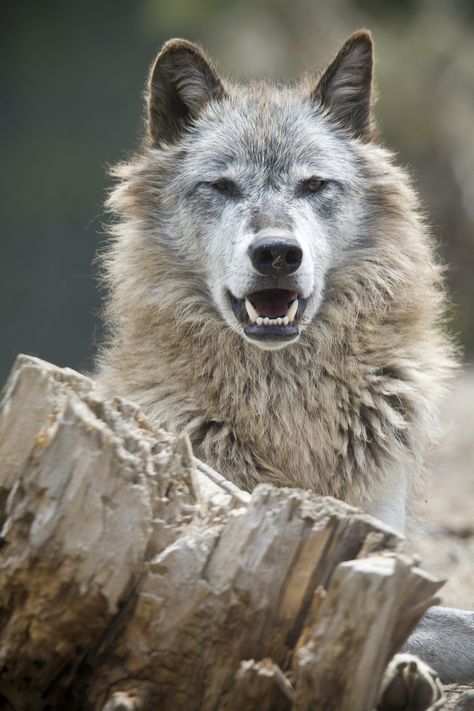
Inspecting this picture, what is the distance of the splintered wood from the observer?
243 centimetres

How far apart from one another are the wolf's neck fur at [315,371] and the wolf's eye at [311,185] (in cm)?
33

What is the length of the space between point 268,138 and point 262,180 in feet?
0.75

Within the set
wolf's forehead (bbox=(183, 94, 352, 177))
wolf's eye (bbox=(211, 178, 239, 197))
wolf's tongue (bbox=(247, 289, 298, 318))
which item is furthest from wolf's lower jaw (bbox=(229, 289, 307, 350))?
wolf's forehead (bbox=(183, 94, 352, 177))

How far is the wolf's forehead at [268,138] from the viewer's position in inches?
177

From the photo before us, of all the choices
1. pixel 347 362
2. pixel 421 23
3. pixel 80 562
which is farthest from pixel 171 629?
pixel 421 23

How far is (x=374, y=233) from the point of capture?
4.60 metres

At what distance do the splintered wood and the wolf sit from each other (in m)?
1.38

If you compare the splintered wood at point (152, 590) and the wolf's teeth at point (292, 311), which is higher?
the wolf's teeth at point (292, 311)

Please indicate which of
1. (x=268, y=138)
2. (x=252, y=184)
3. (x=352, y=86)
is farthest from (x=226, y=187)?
(x=352, y=86)

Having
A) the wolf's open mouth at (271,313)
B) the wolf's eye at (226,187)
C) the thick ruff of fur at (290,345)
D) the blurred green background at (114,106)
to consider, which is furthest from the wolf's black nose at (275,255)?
the blurred green background at (114,106)

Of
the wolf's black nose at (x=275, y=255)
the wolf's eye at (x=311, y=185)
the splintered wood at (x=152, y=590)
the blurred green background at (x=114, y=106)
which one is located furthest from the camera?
the blurred green background at (x=114, y=106)

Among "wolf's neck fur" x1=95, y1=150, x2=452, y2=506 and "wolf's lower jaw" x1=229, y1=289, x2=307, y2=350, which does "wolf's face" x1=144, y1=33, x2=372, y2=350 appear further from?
"wolf's neck fur" x1=95, y1=150, x2=452, y2=506

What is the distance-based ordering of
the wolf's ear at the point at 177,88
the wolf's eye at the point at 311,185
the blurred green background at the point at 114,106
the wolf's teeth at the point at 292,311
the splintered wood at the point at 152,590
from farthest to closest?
the blurred green background at the point at 114,106 < the wolf's ear at the point at 177,88 < the wolf's eye at the point at 311,185 < the wolf's teeth at the point at 292,311 < the splintered wood at the point at 152,590

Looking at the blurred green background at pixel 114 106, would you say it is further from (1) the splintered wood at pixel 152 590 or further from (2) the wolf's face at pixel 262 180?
(1) the splintered wood at pixel 152 590
